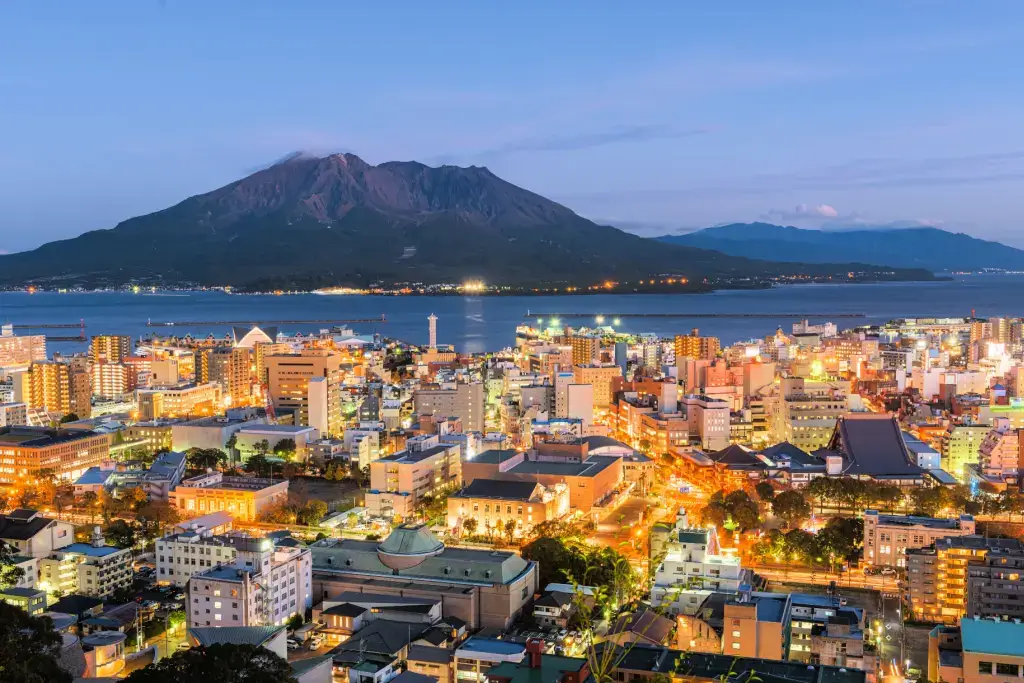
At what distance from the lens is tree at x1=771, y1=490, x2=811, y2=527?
10.9m

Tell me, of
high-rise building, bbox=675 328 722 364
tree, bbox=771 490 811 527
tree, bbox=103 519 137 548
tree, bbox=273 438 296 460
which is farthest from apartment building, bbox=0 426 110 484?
high-rise building, bbox=675 328 722 364

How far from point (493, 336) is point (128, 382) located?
16.5 m

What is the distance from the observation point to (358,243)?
219 ft

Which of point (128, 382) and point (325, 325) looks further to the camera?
point (325, 325)

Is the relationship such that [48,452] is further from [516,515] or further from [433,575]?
[433,575]

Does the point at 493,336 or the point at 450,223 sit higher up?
the point at 450,223

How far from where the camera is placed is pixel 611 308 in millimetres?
49812

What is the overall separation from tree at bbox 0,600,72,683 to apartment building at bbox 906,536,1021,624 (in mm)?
6621

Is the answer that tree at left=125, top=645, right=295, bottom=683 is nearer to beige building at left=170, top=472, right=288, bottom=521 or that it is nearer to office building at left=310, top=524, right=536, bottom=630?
office building at left=310, top=524, right=536, bottom=630

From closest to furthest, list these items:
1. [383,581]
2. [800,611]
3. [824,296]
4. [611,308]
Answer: [800,611]
[383,581]
[611,308]
[824,296]

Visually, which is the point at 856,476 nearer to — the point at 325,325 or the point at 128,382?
the point at 128,382

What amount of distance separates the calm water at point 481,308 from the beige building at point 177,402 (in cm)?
1350

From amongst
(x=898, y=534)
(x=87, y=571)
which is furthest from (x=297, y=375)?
(x=898, y=534)

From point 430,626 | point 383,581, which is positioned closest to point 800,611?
point 430,626
